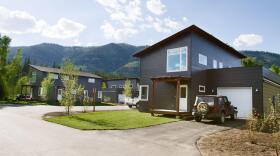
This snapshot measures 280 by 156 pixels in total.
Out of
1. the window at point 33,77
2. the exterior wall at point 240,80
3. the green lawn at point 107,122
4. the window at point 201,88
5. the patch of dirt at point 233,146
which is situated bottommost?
the patch of dirt at point 233,146

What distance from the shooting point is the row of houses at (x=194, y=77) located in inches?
804

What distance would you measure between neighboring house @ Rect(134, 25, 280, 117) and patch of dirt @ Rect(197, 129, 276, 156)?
7.62m

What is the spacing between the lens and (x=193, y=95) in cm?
2108

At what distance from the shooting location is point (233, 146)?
32.8 feet

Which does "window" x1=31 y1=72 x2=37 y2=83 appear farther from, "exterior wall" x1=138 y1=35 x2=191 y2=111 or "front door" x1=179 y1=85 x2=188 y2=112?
"front door" x1=179 y1=85 x2=188 y2=112

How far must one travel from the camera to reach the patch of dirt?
898 centimetres

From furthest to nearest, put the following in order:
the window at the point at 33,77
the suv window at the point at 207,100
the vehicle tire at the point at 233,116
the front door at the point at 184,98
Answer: the window at the point at 33,77, the front door at the point at 184,98, the vehicle tire at the point at 233,116, the suv window at the point at 207,100

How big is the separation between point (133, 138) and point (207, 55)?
1500 centimetres

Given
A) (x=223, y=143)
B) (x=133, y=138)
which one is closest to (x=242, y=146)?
(x=223, y=143)

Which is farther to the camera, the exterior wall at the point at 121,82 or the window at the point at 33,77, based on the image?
the exterior wall at the point at 121,82

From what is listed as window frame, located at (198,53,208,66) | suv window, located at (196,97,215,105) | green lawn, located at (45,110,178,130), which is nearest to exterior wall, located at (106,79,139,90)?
window frame, located at (198,53,208,66)

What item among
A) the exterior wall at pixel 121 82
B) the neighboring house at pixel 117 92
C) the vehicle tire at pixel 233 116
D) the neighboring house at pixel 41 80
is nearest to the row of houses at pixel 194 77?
the vehicle tire at pixel 233 116

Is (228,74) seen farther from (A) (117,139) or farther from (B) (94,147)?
(B) (94,147)

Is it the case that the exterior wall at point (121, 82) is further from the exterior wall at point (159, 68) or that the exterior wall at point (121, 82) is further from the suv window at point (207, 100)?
the suv window at point (207, 100)
